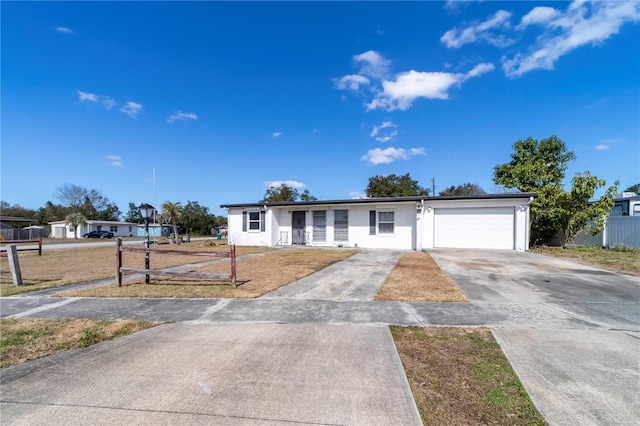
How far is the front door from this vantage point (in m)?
18.7

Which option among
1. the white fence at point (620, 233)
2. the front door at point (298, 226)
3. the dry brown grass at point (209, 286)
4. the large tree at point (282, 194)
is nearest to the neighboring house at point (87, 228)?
the large tree at point (282, 194)

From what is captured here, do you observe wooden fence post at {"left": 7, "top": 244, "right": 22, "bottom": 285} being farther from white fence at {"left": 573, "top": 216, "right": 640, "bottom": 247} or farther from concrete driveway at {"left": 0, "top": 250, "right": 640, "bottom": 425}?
white fence at {"left": 573, "top": 216, "right": 640, "bottom": 247}

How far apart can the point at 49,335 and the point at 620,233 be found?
23163mm

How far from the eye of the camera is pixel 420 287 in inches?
255

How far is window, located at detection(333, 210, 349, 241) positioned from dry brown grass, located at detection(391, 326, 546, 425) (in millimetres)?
13649

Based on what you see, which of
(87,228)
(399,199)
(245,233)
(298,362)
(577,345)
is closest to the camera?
(298,362)

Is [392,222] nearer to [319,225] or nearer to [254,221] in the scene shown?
[319,225]

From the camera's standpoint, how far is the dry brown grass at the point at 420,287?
5.64m

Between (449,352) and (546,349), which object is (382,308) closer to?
(449,352)

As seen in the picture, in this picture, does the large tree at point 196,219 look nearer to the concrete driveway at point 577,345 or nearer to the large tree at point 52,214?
the large tree at point 52,214

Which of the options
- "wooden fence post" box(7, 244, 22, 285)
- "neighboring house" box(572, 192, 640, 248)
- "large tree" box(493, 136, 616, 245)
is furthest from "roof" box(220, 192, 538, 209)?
"wooden fence post" box(7, 244, 22, 285)

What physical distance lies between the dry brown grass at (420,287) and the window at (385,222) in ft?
25.6

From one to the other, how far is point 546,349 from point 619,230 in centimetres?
1862

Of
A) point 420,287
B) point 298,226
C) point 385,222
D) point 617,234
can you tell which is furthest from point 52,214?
point 617,234
